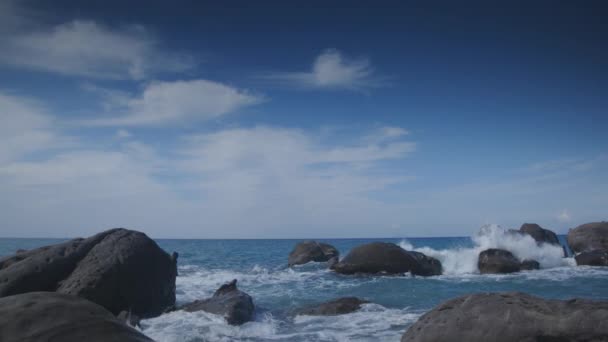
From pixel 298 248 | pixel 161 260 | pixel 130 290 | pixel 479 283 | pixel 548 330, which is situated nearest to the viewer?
pixel 548 330

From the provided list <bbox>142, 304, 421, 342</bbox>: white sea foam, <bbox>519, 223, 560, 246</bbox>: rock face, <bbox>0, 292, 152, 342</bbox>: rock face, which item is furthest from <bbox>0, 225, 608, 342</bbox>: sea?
<bbox>0, 292, 152, 342</bbox>: rock face

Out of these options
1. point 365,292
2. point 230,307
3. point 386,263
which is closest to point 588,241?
point 386,263

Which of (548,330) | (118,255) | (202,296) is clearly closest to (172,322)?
(118,255)

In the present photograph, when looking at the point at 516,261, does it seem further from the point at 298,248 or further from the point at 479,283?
the point at 298,248

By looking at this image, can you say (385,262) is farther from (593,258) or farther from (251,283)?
(593,258)

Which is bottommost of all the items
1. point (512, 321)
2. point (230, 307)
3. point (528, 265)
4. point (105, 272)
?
point (230, 307)

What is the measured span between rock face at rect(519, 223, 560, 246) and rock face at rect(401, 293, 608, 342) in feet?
104

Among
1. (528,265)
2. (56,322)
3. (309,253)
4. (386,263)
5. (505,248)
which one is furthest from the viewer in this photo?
(309,253)

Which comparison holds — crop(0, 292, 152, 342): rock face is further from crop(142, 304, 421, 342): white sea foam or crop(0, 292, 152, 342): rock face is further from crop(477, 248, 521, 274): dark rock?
crop(477, 248, 521, 274): dark rock

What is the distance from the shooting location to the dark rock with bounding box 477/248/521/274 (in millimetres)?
26781

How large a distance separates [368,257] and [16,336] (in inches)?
978

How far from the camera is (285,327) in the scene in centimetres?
1250

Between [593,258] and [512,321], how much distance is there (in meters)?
28.5

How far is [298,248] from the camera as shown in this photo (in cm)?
3912
